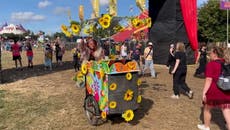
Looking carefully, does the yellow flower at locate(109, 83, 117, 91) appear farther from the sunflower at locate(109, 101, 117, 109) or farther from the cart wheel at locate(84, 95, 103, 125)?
the cart wheel at locate(84, 95, 103, 125)

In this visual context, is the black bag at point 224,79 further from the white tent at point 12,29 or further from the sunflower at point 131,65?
the white tent at point 12,29

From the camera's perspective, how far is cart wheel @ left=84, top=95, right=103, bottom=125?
6.70m

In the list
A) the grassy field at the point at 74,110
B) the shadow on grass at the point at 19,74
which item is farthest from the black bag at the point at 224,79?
the shadow on grass at the point at 19,74

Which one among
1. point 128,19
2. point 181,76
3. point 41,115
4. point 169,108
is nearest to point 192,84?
point 181,76

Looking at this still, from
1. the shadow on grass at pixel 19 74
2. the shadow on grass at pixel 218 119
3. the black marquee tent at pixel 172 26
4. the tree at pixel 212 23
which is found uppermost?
the tree at pixel 212 23

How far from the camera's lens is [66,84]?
11789mm

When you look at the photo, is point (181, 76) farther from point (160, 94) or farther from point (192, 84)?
point (192, 84)

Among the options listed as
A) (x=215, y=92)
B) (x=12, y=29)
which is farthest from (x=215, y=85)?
(x=12, y=29)

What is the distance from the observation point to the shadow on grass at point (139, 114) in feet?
23.6

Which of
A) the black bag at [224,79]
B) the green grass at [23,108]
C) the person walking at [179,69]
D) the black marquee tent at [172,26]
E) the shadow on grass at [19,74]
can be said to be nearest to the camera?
the black bag at [224,79]

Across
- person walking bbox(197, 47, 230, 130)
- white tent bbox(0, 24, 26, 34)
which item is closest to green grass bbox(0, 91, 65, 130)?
person walking bbox(197, 47, 230, 130)

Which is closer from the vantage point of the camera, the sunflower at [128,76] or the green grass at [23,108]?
the sunflower at [128,76]

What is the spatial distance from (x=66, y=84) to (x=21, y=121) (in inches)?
172

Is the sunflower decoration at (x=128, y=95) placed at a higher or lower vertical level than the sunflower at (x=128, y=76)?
lower
